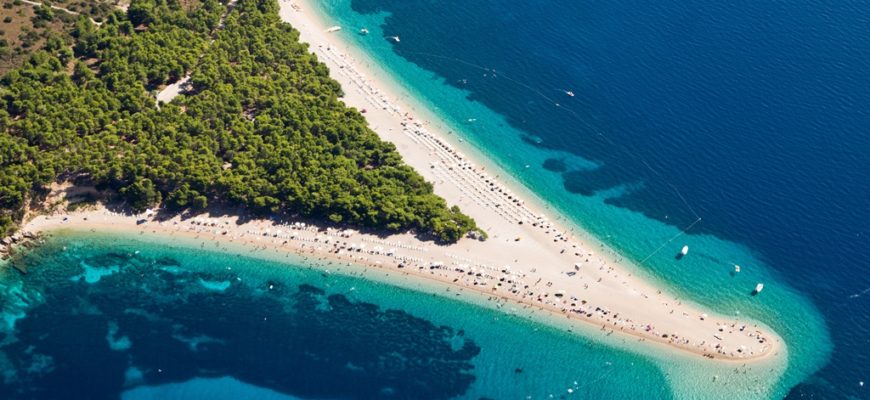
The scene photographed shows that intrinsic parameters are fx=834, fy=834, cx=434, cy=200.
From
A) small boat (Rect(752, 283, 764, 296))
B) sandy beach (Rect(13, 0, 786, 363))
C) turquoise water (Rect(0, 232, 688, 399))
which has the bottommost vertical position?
turquoise water (Rect(0, 232, 688, 399))

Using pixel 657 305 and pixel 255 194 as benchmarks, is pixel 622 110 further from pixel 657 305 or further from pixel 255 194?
pixel 255 194

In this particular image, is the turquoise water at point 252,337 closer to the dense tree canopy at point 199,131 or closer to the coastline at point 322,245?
the coastline at point 322,245

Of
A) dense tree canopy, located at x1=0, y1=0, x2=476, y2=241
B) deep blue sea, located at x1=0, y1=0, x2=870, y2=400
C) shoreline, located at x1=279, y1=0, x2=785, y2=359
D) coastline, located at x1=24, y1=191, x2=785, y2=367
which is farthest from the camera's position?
shoreline, located at x1=279, y1=0, x2=785, y2=359

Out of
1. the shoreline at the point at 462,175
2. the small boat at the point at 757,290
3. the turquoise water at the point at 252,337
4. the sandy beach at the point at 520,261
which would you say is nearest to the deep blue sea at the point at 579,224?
the turquoise water at the point at 252,337

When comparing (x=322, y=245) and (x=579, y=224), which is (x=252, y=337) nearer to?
(x=322, y=245)

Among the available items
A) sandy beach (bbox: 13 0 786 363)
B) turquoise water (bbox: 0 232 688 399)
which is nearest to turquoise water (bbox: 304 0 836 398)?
sandy beach (bbox: 13 0 786 363)

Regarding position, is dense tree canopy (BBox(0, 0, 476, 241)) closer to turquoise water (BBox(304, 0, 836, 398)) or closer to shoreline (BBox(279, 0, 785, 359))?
shoreline (BBox(279, 0, 785, 359))

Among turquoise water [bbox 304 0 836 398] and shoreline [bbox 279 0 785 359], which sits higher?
turquoise water [bbox 304 0 836 398]
